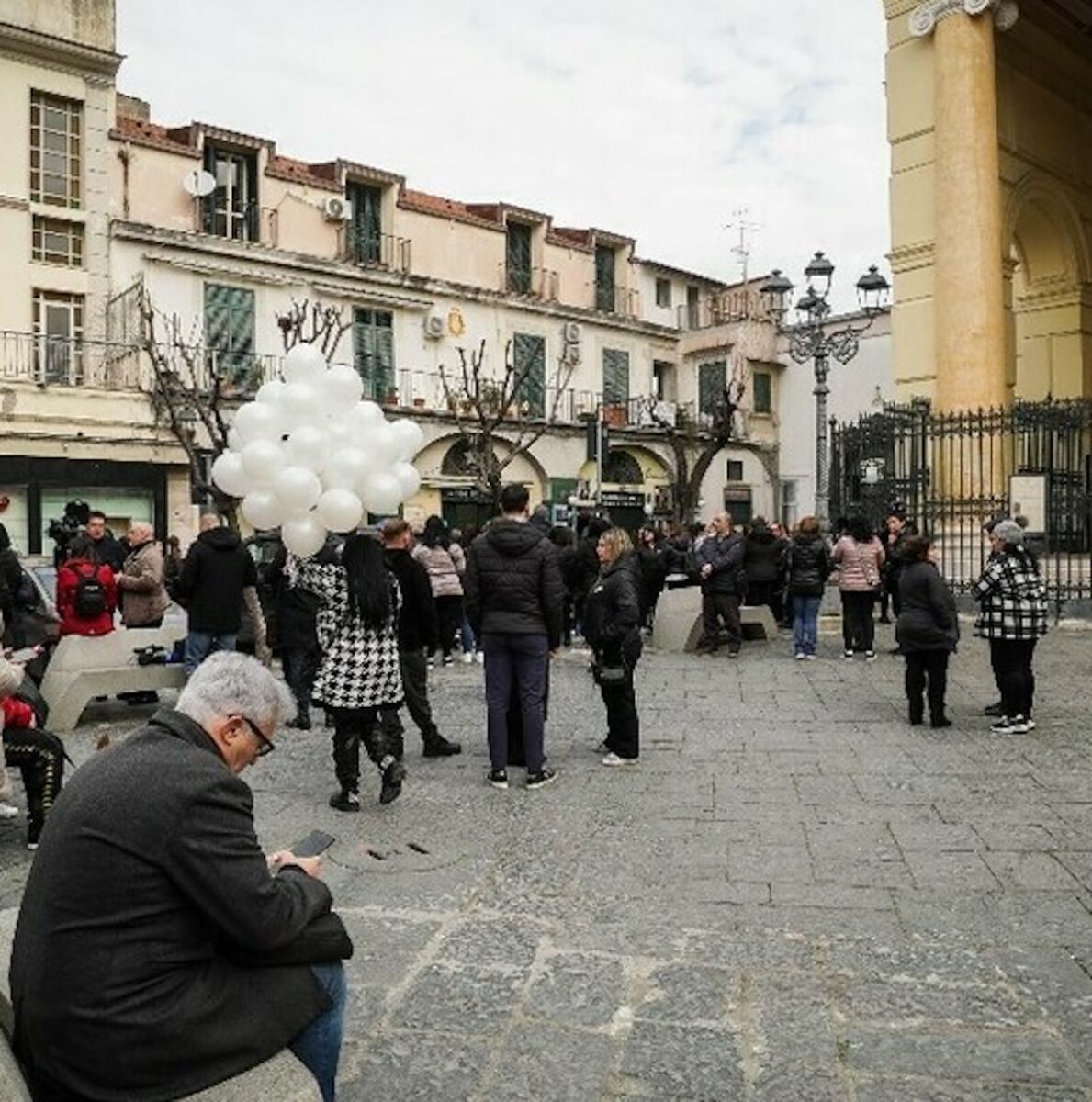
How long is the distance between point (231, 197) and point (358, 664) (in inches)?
971

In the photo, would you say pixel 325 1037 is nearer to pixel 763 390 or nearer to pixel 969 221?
pixel 969 221

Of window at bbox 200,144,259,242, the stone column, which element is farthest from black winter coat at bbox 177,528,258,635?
window at bbox 200,144,259,242

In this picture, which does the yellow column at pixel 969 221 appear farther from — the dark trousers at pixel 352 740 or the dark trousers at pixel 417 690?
the dark trousers at pixel 352 740

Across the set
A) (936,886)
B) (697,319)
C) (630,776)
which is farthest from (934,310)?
(697,319)

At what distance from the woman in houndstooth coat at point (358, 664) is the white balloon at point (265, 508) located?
530 millimetres

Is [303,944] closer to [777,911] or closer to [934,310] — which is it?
[777,911]

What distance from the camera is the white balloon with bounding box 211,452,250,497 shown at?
6.98 m

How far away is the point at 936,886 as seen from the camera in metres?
4.96

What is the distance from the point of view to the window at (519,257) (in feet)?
113

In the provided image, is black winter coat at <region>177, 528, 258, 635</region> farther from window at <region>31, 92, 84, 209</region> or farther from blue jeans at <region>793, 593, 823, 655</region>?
window at <region>31, 92, 84, 209</region>

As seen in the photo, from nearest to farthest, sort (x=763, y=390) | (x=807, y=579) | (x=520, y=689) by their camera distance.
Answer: (x=520, y=689) → (x=807, y=579) → (x=763, y=390)

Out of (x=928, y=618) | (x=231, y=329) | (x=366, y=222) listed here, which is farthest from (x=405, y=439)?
(x=366, y=222)

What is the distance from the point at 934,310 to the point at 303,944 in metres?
16.2

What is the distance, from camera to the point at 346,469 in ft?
22.5
